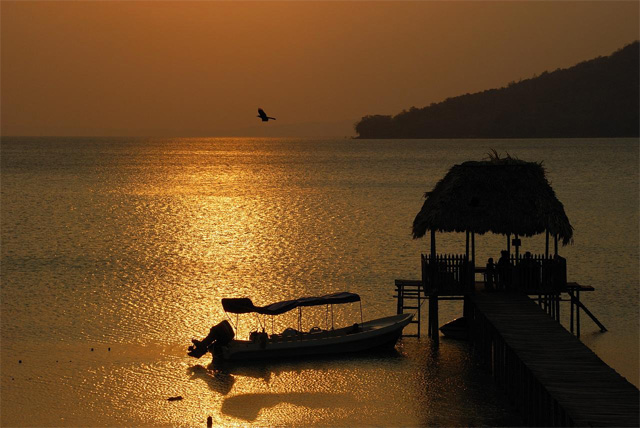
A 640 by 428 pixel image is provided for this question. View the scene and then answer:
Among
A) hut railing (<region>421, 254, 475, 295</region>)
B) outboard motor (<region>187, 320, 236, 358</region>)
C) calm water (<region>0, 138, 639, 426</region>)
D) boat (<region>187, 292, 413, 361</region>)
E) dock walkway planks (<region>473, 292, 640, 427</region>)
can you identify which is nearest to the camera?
dock walkway planks (<region>473, 292, 640, 427</region>)

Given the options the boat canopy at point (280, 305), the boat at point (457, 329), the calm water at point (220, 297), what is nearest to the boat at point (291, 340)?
the boat canopy at point (280, 305)

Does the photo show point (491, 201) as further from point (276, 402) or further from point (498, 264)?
point (276, 402)

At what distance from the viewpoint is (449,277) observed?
3216 centimetres

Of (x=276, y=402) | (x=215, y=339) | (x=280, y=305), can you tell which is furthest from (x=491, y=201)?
(x=276, y=402)

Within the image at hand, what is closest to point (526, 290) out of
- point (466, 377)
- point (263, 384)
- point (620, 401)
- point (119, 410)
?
point (466, 377)

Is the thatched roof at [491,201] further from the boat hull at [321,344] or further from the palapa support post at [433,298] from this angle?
the boat hull at [321,344]

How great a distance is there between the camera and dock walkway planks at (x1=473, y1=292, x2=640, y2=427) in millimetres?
18906

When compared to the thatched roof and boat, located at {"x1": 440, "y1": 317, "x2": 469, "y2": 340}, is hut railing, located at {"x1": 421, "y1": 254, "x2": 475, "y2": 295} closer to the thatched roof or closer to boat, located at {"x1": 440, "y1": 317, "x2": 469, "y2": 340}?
the thatched roof

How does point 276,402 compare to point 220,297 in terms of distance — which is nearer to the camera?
point 276,402

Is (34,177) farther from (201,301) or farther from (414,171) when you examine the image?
(201,301)

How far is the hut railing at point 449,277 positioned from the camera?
105 ft

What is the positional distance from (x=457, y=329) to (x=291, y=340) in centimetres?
643

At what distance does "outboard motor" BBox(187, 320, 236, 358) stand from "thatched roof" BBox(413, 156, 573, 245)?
25.4 ft

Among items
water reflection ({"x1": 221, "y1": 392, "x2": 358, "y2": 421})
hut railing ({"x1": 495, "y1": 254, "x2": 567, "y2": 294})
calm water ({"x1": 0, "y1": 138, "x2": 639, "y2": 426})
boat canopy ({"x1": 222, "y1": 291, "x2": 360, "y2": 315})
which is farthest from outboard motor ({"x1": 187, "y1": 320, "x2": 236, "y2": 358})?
hut railing ({"x1": 495, "y1": 254, "x2": 567, "y2": 294})
